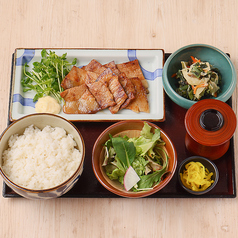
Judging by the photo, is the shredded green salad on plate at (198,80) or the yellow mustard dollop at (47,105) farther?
the yellow mustard dollop at (47,105)

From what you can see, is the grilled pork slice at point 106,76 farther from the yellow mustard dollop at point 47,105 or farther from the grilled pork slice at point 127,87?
the yellow mustard dollop at point 47,105

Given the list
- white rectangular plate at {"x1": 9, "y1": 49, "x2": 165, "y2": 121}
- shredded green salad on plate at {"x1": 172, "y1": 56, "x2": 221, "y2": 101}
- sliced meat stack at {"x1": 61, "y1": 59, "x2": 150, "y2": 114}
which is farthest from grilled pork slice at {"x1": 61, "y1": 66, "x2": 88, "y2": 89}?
shredded green salad on plate at {"x1": 172, "y1": 56, "x2": 221, "y2": 101}

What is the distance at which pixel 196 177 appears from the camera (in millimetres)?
1951

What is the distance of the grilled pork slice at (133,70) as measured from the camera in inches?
89.7

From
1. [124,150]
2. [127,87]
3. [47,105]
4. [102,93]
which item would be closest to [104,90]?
[102,93]

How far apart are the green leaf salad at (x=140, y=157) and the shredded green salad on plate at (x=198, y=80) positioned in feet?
1.29

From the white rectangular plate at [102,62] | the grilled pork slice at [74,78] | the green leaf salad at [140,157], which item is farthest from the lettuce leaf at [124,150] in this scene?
the grilled pork slice at [74,78]

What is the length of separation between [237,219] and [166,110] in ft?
2.94

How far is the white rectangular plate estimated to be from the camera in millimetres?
2204

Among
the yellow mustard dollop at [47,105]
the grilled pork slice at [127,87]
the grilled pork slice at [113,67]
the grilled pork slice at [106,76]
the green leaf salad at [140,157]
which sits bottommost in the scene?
the green leaf salad at [140,157]

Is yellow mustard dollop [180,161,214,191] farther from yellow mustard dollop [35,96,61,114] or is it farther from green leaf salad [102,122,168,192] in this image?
yellow mustard dollop [35,96,61,114]

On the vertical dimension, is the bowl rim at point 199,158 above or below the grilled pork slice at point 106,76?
below

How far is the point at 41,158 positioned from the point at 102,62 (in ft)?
2.95

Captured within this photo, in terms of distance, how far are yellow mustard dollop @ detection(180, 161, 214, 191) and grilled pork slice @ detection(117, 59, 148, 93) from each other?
672 mm
